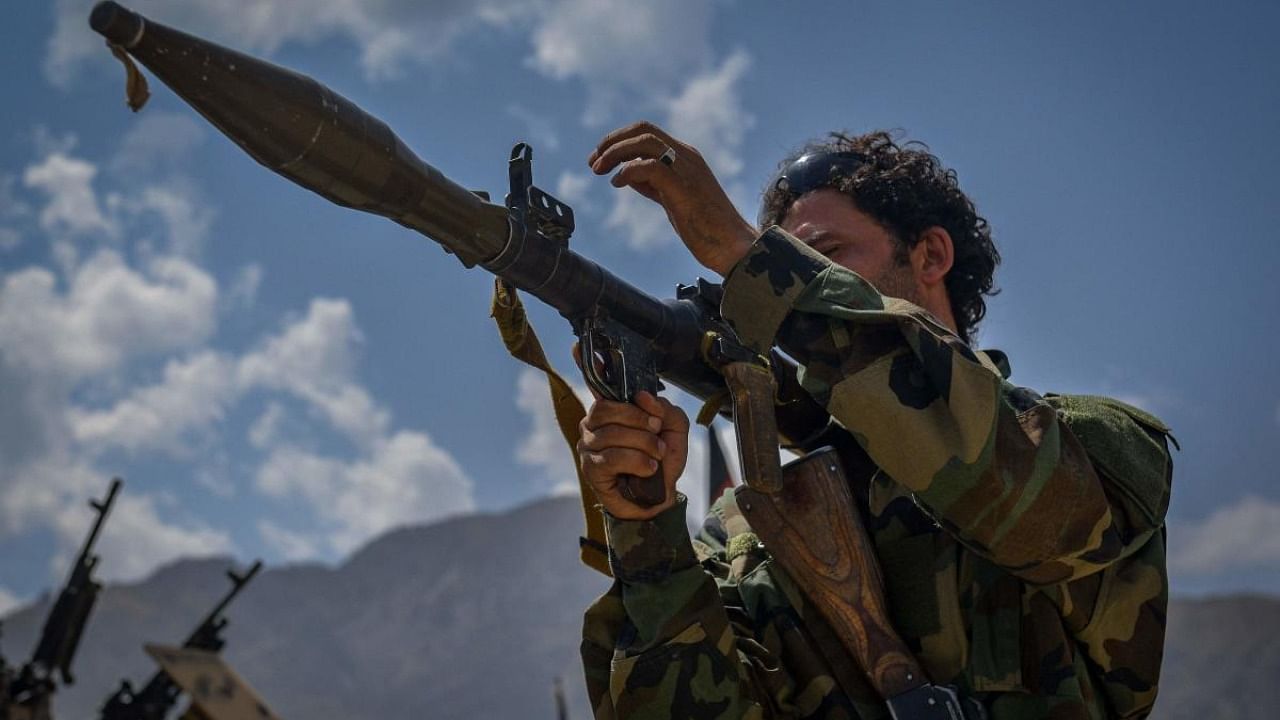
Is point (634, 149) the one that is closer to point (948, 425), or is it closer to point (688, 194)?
point (688, 194)

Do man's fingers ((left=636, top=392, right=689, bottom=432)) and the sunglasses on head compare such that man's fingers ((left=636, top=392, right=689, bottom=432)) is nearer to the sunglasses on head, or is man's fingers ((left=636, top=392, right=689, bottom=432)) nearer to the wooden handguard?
the wooden handguard

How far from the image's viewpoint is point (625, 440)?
3.06m

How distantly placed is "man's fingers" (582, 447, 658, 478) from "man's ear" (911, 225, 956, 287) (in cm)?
141

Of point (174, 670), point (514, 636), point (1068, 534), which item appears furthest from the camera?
point (514, 636)

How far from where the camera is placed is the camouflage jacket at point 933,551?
9.01 ft

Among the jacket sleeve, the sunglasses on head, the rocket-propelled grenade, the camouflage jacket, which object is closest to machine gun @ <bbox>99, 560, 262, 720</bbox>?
the sunglasses on head

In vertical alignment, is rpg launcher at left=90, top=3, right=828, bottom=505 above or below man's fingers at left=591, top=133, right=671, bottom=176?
below

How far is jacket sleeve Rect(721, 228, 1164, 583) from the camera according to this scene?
8.91ft

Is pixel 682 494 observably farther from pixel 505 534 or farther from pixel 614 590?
pixel 505 534

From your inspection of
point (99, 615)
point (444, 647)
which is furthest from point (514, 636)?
point (99, 615)

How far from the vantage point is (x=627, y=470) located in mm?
3031

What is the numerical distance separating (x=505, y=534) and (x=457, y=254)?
18167cm

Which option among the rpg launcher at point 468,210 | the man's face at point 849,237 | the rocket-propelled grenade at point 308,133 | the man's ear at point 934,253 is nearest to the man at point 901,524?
the rpg launcher at point 468,210

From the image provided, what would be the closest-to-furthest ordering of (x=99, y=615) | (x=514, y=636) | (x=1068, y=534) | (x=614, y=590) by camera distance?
(x=1068, y=534), (x=614, y=590), (x=514, y=636), (x=99, y=615)
